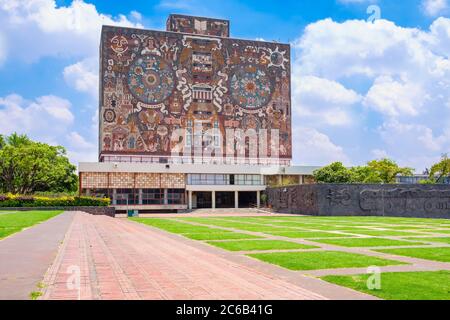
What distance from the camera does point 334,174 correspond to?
65688 mm

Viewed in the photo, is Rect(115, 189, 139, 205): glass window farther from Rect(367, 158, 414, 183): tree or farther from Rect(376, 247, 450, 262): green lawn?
Rect(376, 247, 450, 262): green lawn

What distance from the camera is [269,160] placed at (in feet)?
257

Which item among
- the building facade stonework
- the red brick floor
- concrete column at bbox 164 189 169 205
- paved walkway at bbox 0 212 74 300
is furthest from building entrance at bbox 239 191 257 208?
the red brick floor

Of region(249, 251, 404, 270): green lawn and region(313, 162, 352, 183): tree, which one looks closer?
region(249, 251, 404, 270): green lawn

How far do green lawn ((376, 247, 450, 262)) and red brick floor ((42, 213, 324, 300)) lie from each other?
4.92 metres

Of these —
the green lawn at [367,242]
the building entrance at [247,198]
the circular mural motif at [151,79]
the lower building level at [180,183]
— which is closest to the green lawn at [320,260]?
the green lawn at [367,242]

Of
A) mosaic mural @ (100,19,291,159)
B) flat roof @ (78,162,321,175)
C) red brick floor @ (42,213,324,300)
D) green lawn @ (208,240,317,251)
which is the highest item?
mosaic mural @ (100,19,291,159)

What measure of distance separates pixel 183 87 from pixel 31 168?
90.0 feet

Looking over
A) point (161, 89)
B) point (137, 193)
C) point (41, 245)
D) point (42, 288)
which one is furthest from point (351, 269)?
point (161, 89)

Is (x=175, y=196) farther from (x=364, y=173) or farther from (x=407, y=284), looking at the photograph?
(x=407, y=284)

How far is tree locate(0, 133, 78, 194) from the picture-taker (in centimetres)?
5799

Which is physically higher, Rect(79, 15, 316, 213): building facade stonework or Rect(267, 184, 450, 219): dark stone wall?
Rect(79, 15, 316, 213): building facade stonework

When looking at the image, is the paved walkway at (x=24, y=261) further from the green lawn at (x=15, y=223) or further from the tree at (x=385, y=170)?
the tree at (x=385, y=170)
